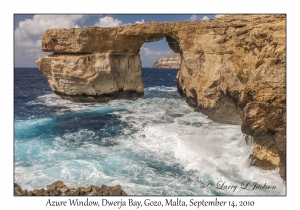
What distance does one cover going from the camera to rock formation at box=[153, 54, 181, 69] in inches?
5204

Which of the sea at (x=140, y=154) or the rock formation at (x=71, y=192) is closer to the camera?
the rock formation at (x=71, y=192)

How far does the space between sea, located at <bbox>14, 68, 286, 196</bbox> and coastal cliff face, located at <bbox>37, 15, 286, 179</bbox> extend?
54.4 inches

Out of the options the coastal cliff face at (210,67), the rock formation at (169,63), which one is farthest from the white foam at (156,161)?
the rock formation at (169,63)

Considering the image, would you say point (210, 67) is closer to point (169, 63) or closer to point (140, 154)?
point (140, 154)

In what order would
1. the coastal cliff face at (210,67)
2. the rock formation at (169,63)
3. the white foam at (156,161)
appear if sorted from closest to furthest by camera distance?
the white foam at (156,161)
the coastal cliff face at (210,67)
the rock formation at (169,63)

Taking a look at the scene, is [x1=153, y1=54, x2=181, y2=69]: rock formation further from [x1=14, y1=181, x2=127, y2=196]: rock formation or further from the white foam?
[x1=14, y1=181, x2=127, y2=196]: rock formation

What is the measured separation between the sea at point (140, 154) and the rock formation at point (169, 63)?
4467 inches

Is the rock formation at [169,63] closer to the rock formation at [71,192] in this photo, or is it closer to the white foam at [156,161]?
the white foam at [156,161]

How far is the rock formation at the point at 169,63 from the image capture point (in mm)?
132175

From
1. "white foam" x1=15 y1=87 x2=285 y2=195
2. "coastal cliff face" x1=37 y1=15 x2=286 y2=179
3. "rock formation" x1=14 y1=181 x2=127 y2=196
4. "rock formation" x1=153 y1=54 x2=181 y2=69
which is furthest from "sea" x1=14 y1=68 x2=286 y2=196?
"rock formation" x1=153 y1=54 x2=181 y2=69

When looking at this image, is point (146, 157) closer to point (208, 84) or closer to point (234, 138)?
point (234, 138)

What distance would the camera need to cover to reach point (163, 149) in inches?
546
